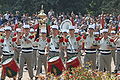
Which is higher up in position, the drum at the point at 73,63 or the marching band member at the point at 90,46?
the marching band member at the point at 90,46

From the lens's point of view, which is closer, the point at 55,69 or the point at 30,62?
the point at 55,69

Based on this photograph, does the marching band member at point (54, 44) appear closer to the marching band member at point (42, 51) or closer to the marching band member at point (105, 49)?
the marching band member at point (42, 51)

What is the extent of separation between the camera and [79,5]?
45.1 metres

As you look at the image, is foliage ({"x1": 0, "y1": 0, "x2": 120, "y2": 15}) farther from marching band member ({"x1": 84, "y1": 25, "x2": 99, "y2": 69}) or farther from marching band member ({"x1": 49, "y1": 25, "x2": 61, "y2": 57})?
marching band member ({"x1": 49, "y1": 25, "x2": 61, "y2": 57})

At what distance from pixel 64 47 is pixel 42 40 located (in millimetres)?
1109

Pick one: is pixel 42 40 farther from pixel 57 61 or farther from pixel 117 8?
pixel 117 8

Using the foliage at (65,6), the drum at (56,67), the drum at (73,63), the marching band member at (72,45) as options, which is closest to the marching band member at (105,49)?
the marching band member at (72,45)

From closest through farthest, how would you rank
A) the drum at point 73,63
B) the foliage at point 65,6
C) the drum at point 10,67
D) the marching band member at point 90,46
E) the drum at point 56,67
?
the drum at point 56,67 < the drum at point 10,67 < the drum at point 73,63 < the marching band member at point 90,46 < the foliage at point 65,6

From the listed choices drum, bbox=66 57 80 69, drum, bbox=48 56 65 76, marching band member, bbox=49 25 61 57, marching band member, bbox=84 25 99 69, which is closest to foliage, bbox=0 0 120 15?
marching band member, bbox=84 25 99 69

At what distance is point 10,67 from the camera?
13438mm

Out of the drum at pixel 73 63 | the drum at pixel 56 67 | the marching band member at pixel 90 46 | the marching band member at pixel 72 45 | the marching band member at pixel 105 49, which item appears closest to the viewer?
the drum at pixel 56 67

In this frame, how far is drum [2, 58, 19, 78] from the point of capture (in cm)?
1344

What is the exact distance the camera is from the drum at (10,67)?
529 inches

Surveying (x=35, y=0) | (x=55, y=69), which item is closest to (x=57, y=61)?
(x=55, y=69)
